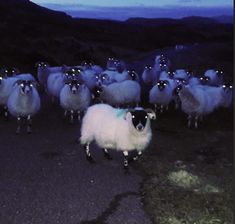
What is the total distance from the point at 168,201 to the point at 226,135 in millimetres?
7372

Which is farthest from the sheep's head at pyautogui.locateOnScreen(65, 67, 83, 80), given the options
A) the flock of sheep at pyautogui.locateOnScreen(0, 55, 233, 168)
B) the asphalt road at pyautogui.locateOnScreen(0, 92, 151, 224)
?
the asphalt road at pyautogui.locateOnScreen(0, 92, 151, 224)

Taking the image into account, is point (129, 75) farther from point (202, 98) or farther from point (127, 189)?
point (127, 189)

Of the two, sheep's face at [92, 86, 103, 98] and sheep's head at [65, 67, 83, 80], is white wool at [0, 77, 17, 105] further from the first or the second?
sheep's head at [65, 67, 83, 80]

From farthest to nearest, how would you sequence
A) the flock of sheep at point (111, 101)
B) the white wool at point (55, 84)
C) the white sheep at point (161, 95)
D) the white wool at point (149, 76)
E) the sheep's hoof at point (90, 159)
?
the white wool at point (149, 76)
the white wool at point (55, 84)
the white sheep at point (161, 95)
the sheep's hoof at point (90, 159)
the flock of sheep at point (111, 101)

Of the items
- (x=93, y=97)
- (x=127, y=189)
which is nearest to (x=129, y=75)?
(x=93, y=97)

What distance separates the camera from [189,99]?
61.1 feet

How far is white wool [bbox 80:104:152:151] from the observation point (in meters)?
12.0

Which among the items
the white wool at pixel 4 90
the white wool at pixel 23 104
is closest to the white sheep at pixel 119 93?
the white wool at pixel 4 90

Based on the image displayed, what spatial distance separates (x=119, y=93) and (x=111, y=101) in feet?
1.55

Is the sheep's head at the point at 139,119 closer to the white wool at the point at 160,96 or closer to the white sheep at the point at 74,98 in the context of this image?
the white sheep at the point at 74,98

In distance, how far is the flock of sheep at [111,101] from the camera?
1212 cm

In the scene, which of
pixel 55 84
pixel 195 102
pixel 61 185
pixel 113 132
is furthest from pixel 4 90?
pixel 61 185

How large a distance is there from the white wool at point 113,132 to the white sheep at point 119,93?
300 inches

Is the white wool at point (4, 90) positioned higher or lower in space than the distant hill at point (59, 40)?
higher
